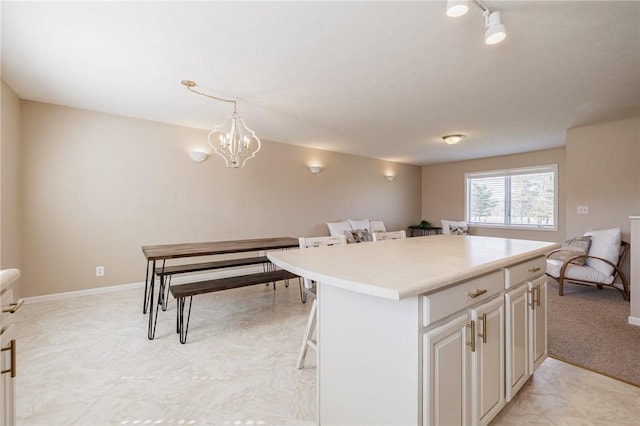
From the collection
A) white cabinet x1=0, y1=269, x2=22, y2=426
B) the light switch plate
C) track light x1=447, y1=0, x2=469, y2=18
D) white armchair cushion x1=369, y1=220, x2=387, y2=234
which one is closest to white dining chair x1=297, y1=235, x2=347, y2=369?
white cabinet x1=0, y1=269, x2=22, y2=426

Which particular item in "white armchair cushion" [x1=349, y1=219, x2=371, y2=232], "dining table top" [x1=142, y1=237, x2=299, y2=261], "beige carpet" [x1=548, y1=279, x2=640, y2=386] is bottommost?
"beige carpet" [x1=548, y1=279, x2=640, y2=386]

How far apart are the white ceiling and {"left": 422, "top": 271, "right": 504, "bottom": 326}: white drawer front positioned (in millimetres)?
1635

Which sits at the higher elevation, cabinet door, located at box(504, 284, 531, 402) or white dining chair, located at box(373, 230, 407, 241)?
white dining chair, located at box(373, 230, 407, 241)

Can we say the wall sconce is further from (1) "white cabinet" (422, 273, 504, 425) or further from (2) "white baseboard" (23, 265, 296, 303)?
(1) "white cabinet" (422, 273, 504, 425)

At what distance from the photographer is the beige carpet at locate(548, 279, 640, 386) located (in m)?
2.04

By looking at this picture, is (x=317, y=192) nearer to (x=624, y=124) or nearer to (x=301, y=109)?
(x=301, y=109)

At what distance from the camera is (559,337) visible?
2.47 meters

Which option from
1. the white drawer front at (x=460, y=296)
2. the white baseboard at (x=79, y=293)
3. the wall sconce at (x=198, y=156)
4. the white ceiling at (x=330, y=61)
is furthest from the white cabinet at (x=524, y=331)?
the white baseboard at (x=79, y=293)

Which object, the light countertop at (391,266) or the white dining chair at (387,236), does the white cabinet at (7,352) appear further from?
the white dining chair at (387,236)

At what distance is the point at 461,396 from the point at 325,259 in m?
0.84

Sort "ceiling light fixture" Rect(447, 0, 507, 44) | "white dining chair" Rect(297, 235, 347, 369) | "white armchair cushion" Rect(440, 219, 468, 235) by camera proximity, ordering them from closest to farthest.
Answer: "ceiling light fixture" Rect(447, 0, 507, 44), "white dining chair" Rect(297, 235, 347, 369), "white armchair cushion" Rect(440, 219, 468, 235)

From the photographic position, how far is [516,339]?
5.10 ft

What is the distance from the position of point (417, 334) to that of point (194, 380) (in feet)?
5.34

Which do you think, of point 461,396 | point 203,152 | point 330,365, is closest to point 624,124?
point 461,396
